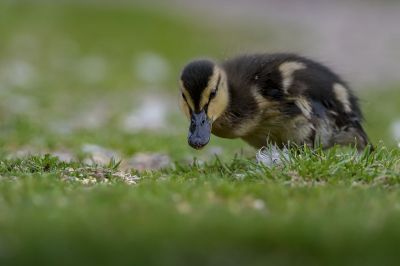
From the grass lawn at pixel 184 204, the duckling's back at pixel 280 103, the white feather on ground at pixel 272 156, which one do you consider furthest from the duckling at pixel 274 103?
the grass lawn at pixel 184 204

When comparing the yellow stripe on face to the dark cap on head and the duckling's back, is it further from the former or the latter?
the duckling's back

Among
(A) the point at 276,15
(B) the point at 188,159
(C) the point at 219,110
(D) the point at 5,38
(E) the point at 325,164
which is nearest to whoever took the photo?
(E) the point at 325,164

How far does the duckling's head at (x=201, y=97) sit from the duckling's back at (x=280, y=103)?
26 cm

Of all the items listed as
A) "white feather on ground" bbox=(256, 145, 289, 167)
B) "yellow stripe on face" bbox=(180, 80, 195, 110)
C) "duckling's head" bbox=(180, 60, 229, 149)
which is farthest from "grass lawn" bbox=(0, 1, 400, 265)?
"yellow stripe on face" bbox=(180, 80, 195, 110)

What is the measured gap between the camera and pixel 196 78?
20.4 feet

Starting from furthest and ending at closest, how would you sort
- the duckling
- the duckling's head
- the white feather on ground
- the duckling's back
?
the duckling's back
the duckling
the duckling's head
the white feather on ground

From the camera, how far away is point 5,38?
16984mm

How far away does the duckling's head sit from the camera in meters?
6.16

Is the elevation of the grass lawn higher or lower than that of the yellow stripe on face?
lower

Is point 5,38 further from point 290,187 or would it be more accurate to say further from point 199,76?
point 290,187

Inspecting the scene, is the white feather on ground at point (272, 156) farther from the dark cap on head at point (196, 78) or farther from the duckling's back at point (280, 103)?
the dark cap on head at point (196, 78)

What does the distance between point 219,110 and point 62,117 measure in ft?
17.3

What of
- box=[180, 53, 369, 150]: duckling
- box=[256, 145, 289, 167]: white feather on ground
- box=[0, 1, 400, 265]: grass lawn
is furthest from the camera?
box=[180, 53, 369, 150]: duckling

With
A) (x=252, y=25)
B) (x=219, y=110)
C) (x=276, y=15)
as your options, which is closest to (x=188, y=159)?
(x=219, y=110)
